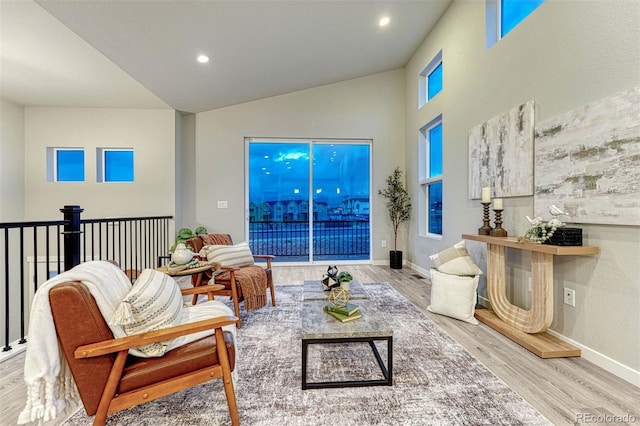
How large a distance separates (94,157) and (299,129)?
3.53m

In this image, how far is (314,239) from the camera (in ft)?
18.8

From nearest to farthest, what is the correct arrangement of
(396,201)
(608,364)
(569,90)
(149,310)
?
(149,310)
(608,364)
(569,90)
(396,201)

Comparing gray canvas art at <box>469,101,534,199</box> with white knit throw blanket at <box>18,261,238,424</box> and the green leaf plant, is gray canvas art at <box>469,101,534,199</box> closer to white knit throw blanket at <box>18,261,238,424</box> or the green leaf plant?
the green leaf plant

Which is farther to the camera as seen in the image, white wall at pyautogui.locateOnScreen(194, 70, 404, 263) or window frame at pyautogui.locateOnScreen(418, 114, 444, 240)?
white wall at pyautogui.locateOnScreen(194, 70, 404, 263)

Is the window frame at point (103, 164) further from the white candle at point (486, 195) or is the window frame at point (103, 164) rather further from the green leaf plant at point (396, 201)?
the white candle at point (486, 195)

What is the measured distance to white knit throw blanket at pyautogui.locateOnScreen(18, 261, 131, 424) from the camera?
3.94ft

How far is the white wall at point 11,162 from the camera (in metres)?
4.61

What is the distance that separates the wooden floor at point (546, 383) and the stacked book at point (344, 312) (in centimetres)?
99

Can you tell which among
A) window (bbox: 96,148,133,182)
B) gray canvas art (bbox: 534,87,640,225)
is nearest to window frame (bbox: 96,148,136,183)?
window (bbox: 96,148,133,182)

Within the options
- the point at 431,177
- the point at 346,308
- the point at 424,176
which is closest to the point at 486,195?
the point at 431,177

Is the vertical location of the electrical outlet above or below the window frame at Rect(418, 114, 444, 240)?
below

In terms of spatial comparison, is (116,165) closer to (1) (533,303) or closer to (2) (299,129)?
(2) (299,129)

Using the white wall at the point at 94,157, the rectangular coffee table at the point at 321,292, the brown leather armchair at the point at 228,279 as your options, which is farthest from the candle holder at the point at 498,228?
the white wall at the point at 94,157

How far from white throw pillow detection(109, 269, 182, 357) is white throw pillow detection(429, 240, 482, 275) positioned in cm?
249
